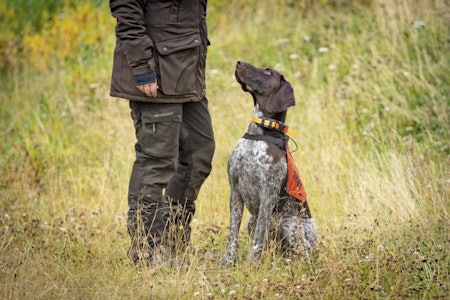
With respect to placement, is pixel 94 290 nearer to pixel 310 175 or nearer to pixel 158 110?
pixel 158 110

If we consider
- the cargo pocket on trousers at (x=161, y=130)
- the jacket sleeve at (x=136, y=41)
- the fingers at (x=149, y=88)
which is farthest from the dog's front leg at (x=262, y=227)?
the jacket sleeve at (x=136, y=41)

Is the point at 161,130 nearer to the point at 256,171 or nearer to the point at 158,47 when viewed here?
the point at 158,47

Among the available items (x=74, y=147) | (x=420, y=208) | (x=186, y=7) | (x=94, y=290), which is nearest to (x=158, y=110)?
Result: (x=186, y=7)

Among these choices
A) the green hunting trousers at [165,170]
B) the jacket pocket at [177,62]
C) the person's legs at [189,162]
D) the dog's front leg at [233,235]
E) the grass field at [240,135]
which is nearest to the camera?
the grass field at [240,135]

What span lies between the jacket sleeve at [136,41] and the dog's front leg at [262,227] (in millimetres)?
1114

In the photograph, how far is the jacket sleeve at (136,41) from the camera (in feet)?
14.9

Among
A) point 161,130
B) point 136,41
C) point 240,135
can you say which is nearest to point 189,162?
point 161,130

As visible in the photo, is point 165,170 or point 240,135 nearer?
point 165,170

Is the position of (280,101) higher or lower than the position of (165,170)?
higher

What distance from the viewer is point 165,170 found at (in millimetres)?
4887

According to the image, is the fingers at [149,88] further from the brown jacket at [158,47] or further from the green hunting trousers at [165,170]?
the green hunting trousers at [165,170]

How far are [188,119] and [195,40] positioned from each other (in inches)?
Result: 23.3

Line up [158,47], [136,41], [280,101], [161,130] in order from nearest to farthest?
1. [136,41]
2. [158,47]
3. [161,130]
4. [280,101]

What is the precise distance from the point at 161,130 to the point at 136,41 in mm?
604
